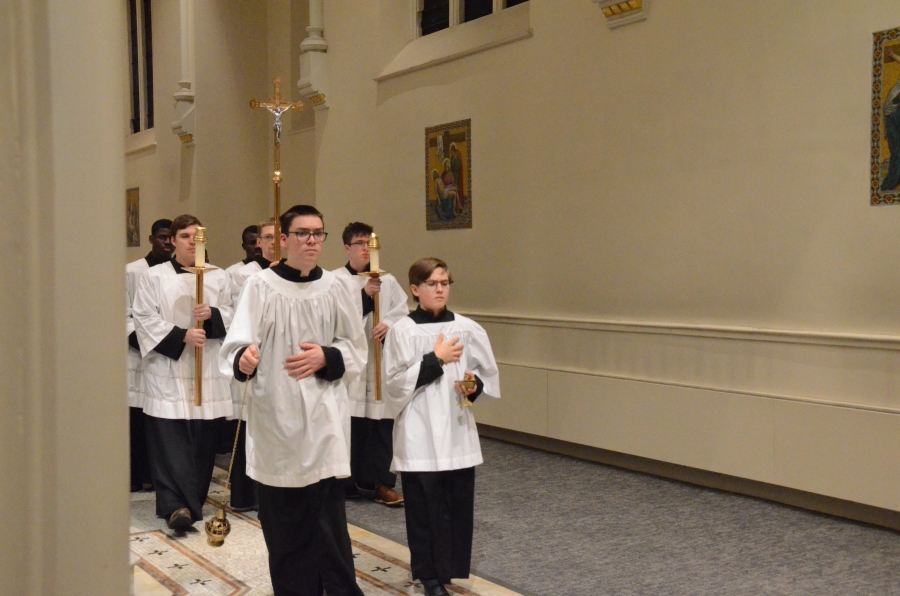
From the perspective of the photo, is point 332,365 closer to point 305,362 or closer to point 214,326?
point 305,362

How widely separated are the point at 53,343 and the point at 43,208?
14 cm

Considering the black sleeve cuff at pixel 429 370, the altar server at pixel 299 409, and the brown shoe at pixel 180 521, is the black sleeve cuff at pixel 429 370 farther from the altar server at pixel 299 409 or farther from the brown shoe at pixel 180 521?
the brown shoe at pixel 180 521

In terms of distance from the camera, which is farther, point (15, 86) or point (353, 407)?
point (353, 407)

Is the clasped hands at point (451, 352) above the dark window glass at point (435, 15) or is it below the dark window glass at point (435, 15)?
below

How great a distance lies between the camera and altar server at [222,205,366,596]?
13.6 feet

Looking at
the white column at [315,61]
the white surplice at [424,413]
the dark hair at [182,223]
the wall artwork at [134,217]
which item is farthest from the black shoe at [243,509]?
the wall artwork at [134,217]

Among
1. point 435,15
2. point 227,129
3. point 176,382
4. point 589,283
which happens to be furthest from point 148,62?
point 176,382

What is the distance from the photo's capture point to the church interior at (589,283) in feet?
3.04

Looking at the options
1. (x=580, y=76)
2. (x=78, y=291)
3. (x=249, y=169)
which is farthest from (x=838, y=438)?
(x=249, y=169)

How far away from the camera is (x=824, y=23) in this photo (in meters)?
6.25

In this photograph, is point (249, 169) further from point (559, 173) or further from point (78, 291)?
point (78, 291)

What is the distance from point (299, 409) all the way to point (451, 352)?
0.83m

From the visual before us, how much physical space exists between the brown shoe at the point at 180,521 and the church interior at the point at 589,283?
97 millimetres

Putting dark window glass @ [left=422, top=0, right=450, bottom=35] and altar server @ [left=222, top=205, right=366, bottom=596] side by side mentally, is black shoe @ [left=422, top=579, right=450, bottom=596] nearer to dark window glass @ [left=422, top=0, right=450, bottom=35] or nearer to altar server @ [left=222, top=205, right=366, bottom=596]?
altar server @ [left=222, top=205, right=366, bottom=596]
